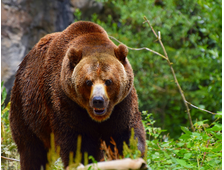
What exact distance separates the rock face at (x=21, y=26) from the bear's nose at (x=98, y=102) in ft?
18.8

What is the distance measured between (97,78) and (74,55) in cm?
44

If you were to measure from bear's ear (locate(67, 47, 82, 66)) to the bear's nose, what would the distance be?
0.62 meters

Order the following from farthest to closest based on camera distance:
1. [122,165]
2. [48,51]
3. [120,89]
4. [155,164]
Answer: [48,51], [155,164], [120,89], [122,165]

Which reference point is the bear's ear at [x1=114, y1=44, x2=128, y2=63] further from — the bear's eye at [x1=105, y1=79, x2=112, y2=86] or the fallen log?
the fallen log

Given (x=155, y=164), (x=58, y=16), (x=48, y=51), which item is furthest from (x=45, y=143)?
(x=58, y=16)

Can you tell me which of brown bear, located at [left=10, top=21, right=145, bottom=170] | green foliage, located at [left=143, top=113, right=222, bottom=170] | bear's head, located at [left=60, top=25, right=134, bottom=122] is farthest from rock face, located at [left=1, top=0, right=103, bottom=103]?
green foliage, located at [left=143, top=113, right=222, bottom=170]

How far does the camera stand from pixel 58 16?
9.83 m

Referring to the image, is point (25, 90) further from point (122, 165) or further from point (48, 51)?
point (122, 165)

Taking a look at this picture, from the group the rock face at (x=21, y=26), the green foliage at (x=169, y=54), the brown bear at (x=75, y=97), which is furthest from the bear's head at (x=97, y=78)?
the green foliage at (x=169, y=54)

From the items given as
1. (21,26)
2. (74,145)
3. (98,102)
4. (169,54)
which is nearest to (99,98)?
(98,102)

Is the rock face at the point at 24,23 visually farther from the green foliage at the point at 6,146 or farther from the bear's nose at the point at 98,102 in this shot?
the bear's nose at the point at 98,102

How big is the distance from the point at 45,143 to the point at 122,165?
264 cm

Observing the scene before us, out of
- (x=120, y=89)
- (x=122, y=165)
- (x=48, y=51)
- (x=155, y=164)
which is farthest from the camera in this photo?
(x=48, y=51)

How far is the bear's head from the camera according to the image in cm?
356
